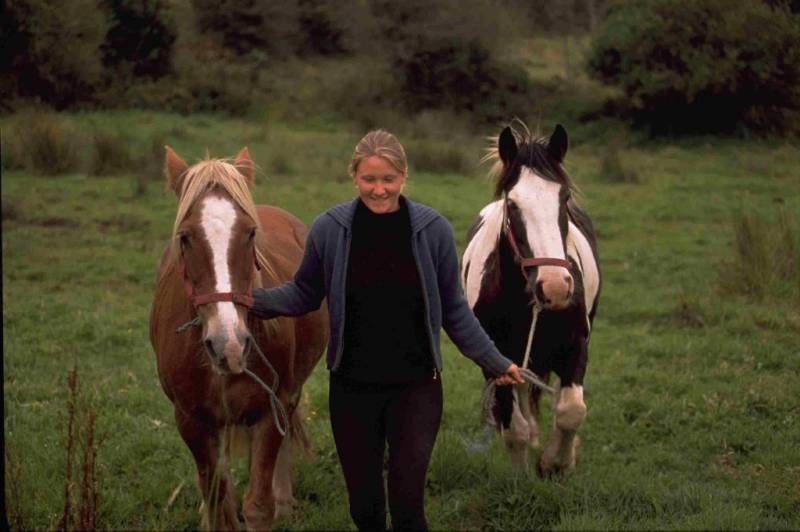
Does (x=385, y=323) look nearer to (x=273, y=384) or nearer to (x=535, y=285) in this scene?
(x=273, y=384)

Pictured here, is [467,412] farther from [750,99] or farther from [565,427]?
[750,99]

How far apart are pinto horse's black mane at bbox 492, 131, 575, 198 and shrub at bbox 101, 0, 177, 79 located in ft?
19.2

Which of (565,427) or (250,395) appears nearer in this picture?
(250,395)

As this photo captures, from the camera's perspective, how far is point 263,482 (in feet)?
12.6

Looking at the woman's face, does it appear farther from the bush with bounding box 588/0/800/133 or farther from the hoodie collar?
the bush with bounding box 588/0/800/133

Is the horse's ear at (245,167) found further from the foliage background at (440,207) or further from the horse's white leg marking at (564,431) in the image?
the horse's white leg marking at (564,431)

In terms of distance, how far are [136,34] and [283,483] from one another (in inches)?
343

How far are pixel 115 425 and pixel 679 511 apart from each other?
3489 millimetres

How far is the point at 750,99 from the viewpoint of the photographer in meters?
13.7

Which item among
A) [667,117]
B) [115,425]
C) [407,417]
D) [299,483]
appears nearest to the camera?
[407,417]

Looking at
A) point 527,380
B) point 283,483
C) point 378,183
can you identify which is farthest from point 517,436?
point 378,183

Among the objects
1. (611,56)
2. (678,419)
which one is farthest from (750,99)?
(678,419)

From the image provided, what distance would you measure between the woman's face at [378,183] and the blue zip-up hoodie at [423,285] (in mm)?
97

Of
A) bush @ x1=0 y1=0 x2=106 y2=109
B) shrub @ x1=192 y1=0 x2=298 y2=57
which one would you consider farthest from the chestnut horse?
shrub @ x1=192 y1=0 x2=298 y2=57
